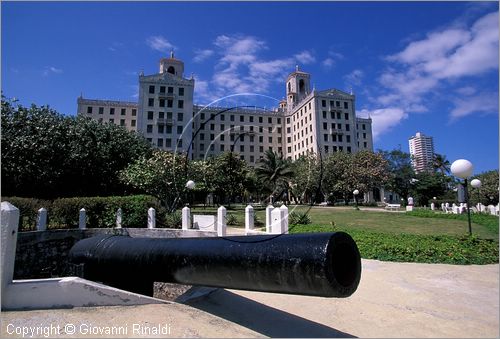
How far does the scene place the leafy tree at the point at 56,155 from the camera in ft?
77.4

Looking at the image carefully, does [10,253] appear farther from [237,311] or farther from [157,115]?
[157,115]

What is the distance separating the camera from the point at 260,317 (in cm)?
474

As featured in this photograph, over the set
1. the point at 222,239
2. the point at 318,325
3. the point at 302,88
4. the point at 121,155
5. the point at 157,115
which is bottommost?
the point at 318,325

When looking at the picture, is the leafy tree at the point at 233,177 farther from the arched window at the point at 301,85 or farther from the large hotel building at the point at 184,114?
the arched window at the point at 301,85

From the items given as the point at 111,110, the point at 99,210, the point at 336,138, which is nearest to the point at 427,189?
the point at 336,138

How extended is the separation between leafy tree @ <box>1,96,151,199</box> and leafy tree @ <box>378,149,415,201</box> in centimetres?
5202

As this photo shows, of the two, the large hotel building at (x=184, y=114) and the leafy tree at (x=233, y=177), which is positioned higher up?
the large hotel building at (x=184, y=114)

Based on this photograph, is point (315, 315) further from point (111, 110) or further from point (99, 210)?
point (111, 110)

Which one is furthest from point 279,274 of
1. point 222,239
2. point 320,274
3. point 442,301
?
point 442,301

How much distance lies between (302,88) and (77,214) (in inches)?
2535

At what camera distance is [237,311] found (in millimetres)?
5004

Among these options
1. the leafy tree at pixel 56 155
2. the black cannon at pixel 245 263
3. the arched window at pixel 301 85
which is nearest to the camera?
the black cannon at pixel 245 263

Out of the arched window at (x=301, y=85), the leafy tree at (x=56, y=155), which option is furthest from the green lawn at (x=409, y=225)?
the arched window at (x=301, y=85)

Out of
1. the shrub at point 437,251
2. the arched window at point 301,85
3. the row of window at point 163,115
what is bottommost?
the shrub at point 437,251
